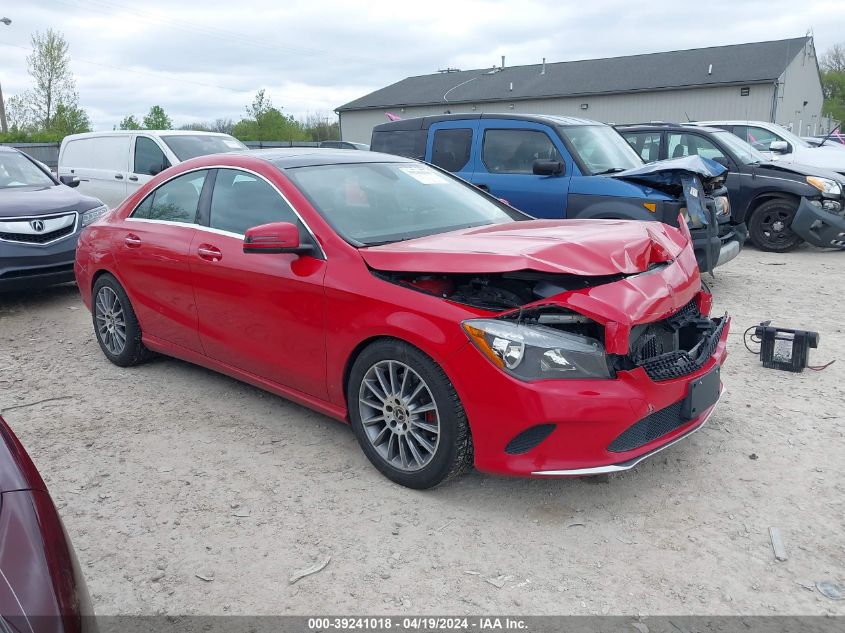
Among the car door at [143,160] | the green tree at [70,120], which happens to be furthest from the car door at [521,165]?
the green tree at [70,120]

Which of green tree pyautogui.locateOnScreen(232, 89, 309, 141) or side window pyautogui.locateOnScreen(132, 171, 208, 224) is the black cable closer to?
side window pyautogui.locateOnScreen(132, 171, 208, 224)

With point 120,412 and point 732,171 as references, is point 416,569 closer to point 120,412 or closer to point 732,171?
point 120,412

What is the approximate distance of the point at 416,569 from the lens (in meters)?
2.90

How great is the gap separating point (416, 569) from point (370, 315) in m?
1.17

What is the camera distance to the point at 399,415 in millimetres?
3418

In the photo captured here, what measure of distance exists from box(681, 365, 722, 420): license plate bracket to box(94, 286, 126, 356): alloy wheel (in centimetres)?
387

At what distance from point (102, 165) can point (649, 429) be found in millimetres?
10453

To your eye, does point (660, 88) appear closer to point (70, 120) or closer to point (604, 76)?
point (604, 76)

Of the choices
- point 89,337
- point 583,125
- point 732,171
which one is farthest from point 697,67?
point 89,337

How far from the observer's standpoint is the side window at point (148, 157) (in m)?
10.3

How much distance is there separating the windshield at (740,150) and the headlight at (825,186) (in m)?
0.82

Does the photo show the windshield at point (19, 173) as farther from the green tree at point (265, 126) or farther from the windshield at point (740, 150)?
the green tree at point (265, 126)

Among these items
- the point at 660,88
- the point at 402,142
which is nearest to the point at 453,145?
the point at 402,142

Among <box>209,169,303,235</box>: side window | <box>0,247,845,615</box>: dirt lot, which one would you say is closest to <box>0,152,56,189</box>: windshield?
<box>0,247,845,615</box>: dirt lot
